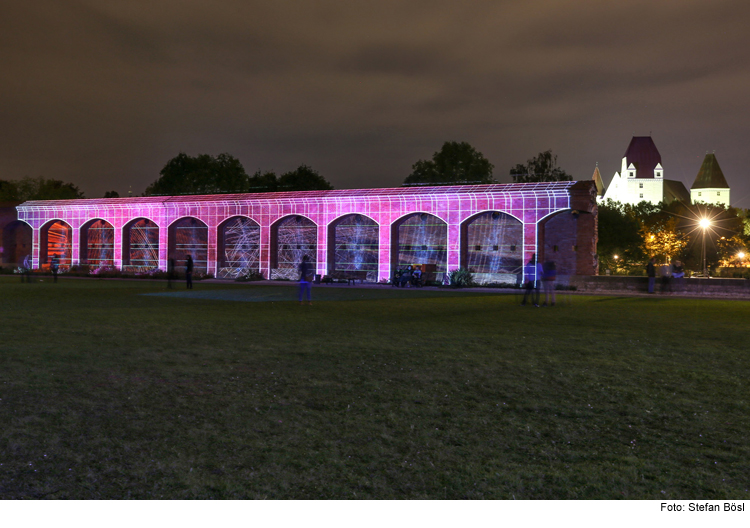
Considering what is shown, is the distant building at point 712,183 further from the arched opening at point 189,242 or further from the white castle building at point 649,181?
the arched opening at point 189,242

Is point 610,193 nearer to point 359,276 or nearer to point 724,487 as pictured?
point 359,276

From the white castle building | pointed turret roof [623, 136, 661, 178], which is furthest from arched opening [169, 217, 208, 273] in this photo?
pointed turret roof [623, 136, 661, 178]

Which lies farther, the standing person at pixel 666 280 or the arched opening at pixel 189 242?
the arched opening at pixel 189 242

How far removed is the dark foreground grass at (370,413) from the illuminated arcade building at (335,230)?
19332 mm

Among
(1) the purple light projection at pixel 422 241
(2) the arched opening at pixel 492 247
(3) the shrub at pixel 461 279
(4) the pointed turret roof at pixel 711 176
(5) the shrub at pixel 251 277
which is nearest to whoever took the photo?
(3) the shrub at pixel 461 279

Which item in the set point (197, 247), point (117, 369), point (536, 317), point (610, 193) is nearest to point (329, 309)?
point (536, 317)

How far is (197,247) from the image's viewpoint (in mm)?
39438

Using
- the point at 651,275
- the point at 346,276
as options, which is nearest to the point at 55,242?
the point at 346,276

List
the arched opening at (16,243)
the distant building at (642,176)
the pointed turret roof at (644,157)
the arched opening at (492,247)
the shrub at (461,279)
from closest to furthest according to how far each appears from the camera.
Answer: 1. the shrub at (461,279)
2. the arched opening at (492,247)
3. the arched opening at (16,243)
4. the distant building at (642,176)
5. the pointed turret roof at (644,157)

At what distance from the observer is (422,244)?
33.9 meters

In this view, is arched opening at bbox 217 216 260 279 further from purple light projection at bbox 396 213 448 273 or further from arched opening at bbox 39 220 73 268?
arched opening at bbox 39 220 73 268

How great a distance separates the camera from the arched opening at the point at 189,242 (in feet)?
128

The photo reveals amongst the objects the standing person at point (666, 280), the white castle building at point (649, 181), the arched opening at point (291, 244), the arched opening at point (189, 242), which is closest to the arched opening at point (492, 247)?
the standing person at point (666, 280)

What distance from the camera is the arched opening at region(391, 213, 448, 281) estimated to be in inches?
1316
